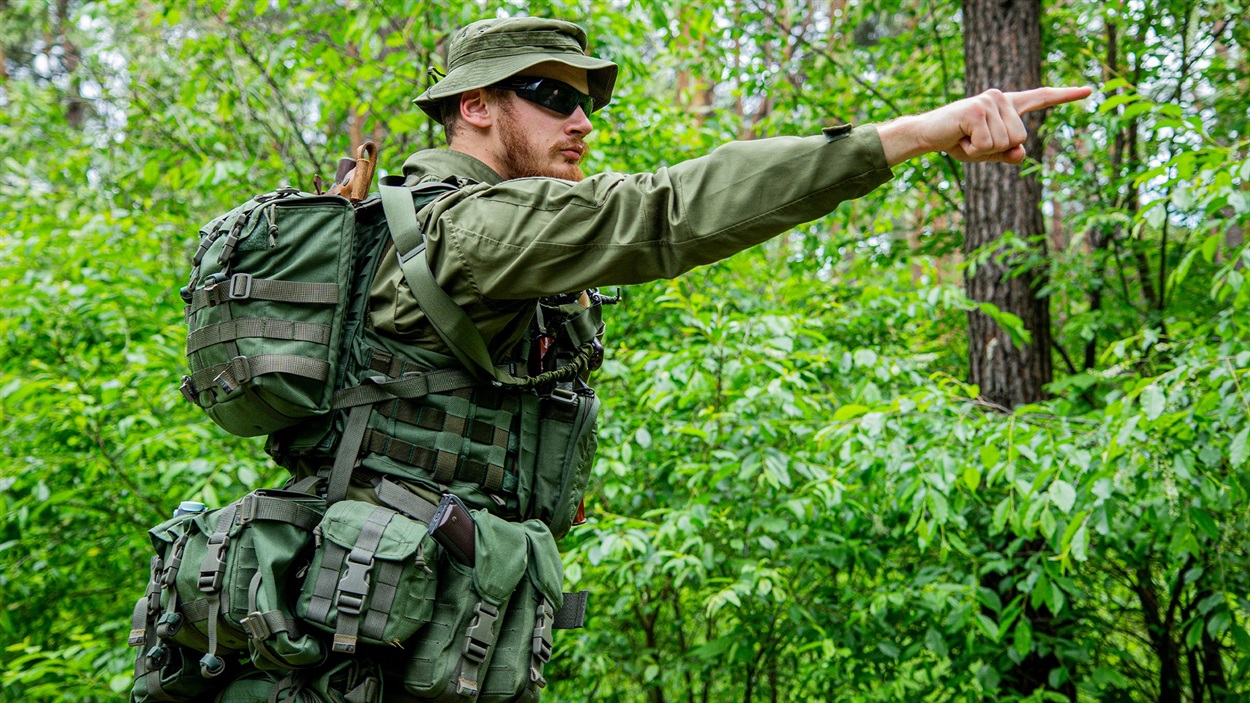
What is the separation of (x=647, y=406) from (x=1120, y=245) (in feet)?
8.55

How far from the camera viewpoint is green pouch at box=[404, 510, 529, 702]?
6.73 feet

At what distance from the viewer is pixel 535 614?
223 cm

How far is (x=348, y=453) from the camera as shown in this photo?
7.09ft

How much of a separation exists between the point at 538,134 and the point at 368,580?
44.5 inches

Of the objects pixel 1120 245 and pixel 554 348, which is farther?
pixel 1120 245

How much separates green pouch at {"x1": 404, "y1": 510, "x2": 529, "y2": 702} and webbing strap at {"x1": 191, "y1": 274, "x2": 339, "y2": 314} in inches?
22.2

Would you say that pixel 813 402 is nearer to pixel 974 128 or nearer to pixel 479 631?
pixel 479 631

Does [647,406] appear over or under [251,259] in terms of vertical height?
under

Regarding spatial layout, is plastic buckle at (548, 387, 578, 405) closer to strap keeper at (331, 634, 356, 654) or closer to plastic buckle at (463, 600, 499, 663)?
plastic buckle at (463, 600, 499, 663)

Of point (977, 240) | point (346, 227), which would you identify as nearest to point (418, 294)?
point (346, 227)

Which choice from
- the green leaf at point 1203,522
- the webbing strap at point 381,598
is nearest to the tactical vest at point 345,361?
the webbing strap at point 381,598

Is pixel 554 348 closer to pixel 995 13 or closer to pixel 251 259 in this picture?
pixel 251 259

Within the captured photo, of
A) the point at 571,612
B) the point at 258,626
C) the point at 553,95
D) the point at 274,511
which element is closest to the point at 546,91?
the point at 553,95

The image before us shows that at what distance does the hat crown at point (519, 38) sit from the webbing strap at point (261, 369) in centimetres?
87
